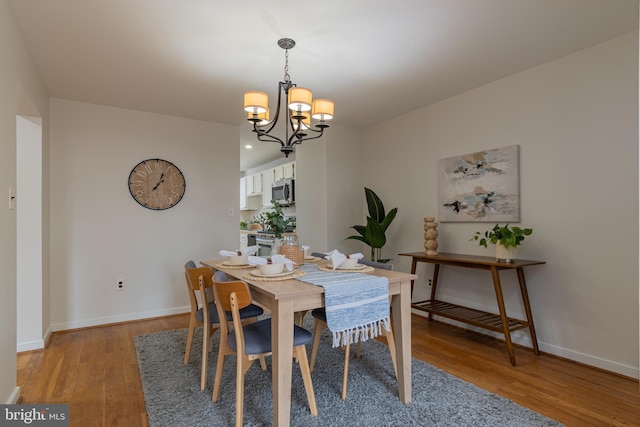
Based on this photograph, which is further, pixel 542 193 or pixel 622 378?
pixel 542 193

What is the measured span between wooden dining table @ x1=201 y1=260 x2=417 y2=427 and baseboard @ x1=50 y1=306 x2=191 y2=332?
2252 millimetres

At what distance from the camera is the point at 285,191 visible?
605 cm

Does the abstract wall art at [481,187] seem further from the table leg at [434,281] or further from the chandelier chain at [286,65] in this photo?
the chandelier chain at [286,65]

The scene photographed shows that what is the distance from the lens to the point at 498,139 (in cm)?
313

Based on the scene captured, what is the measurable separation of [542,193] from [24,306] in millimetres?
4434

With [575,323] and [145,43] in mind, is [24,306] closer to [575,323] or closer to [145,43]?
[145,43]

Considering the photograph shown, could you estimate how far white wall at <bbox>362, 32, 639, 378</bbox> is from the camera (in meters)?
2.38

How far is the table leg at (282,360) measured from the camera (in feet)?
5.36

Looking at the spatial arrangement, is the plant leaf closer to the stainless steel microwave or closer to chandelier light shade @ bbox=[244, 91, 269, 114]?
chandelier light shade @ bbox=[244, 91, 269, 114]

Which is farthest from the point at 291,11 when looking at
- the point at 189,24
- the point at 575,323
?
the point at 575,323

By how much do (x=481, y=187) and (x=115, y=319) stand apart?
393 cm

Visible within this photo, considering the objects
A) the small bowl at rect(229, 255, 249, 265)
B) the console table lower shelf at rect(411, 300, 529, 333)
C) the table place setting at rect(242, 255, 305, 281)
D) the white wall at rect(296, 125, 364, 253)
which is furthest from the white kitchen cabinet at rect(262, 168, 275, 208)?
the table place setting at rect(242, 255, 305, 281)

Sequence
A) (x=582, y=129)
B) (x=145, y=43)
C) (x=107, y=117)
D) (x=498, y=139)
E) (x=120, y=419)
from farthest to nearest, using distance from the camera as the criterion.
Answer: (x=107, y=117) < (x=498, y=139) < (x=582, y=129) < (x=145, y=43) < (x=120, y=419)

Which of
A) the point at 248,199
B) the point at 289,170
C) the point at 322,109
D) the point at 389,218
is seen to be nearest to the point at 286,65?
the point at 322,109
